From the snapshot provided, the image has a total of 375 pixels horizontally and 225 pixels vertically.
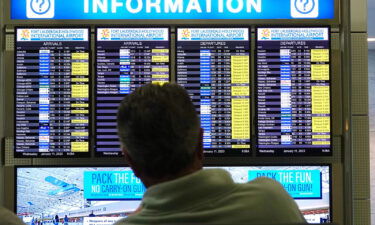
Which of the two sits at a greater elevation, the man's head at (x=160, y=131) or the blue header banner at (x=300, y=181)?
the man's head at (x=160, y=131)

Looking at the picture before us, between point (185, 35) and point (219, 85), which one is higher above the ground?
point (185, 35)

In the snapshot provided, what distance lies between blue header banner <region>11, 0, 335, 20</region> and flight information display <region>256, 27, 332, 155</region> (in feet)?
0.85

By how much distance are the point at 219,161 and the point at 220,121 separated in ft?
0.91

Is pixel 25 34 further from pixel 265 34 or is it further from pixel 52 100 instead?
pixel 265 34

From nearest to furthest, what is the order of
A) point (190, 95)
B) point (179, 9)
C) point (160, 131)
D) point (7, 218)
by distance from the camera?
point (160, 131) < point (7, 218) < point (190, 95) < point (179, 9)

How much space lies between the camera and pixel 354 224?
3406 millimetres

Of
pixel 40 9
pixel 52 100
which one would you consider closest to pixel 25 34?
pixel 40 9

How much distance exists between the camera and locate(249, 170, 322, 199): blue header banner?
3.30 m

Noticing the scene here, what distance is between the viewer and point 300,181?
3.32 metres

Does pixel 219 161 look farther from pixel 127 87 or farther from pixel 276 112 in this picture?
pixel 127 87

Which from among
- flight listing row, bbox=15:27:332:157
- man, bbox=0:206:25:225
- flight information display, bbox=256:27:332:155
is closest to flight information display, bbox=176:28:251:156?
flight listing row, bbox=15:27:332:157

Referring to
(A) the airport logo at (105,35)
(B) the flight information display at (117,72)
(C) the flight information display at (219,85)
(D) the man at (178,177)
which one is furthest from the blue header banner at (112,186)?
(D) the man at (178,177)

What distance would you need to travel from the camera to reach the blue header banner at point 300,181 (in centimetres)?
330

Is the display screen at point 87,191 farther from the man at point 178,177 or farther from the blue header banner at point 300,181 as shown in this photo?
the man at point 178,177
